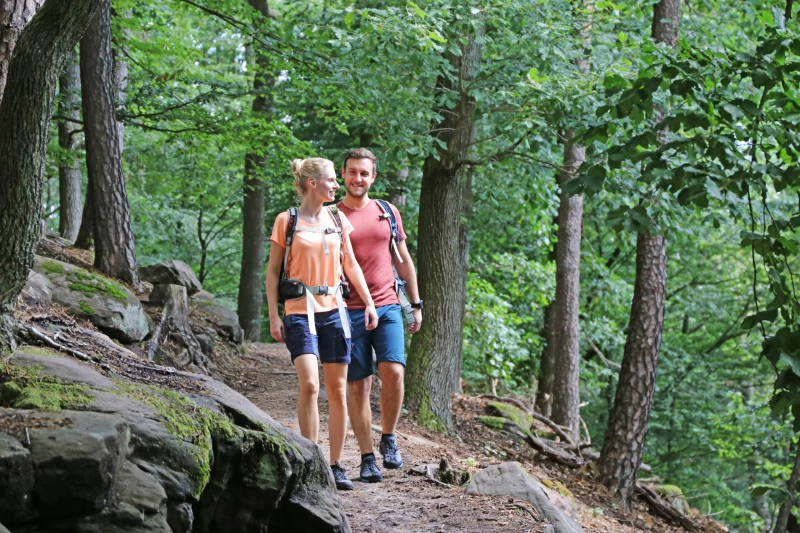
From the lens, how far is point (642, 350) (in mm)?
→ 9930

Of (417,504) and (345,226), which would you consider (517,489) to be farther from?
(345,226)

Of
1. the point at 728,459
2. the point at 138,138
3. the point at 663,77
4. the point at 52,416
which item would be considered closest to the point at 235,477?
the point at 52,416

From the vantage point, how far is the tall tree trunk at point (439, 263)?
9.21 metres

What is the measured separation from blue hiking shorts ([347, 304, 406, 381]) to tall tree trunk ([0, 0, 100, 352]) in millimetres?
2168

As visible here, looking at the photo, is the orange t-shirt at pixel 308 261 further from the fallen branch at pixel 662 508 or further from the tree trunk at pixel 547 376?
the tree trunk at pixel 547 376

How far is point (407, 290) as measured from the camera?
5859mm

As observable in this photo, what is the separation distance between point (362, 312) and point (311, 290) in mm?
526

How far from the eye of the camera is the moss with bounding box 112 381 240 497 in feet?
11.5

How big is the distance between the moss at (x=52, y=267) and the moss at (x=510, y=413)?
6310 millimetres

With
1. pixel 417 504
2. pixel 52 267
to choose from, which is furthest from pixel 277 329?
pixel 52 267

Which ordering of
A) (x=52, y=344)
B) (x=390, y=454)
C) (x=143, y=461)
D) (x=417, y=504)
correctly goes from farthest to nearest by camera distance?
1. (x=390, y=454)
2. (x=417, y=504)
3. (x=52, y=344)
4. (x=143, y=461)

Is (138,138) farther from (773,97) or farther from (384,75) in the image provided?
(773,97)

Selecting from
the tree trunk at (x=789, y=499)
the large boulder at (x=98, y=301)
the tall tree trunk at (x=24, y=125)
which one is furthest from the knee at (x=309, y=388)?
the large boulder at (x=98, y=301)

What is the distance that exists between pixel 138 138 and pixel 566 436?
15.0m
